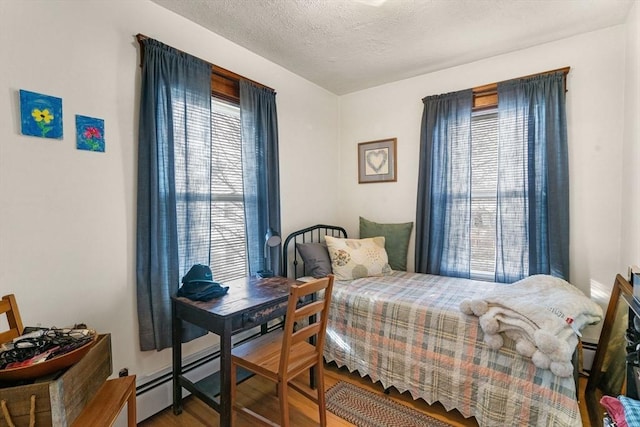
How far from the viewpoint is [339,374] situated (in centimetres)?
237

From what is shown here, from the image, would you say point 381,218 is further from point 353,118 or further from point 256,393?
point 256,393

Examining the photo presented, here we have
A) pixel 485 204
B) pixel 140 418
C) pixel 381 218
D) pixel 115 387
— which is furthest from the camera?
pixel 381 218

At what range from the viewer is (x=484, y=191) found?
8.97 feet

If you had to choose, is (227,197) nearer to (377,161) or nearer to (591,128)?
(377,161)

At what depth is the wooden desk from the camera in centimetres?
158

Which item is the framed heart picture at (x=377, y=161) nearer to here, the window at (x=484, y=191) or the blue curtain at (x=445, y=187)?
the blue curtain at (x=445, y=187)

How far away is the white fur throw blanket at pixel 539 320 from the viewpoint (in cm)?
149

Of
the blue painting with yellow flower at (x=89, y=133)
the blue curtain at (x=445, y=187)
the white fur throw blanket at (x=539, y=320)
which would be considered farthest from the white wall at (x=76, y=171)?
the blue curtain at (x=445, y=187)

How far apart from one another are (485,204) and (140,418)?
300 centimetres

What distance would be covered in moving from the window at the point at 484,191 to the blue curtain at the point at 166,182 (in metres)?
2.29

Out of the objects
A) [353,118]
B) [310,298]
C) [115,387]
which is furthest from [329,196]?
[115,387]

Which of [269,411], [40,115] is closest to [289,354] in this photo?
[269,411]

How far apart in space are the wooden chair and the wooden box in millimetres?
742

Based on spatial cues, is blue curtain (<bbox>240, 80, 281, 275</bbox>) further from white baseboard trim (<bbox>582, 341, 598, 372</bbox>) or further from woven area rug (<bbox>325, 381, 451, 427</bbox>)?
white baseboard trim (<bbox>582, 341, 598, 372</bbox>)
